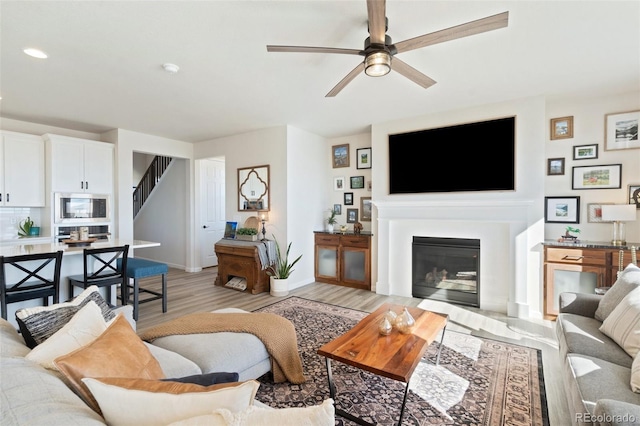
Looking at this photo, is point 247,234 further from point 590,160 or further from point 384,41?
point 590,160

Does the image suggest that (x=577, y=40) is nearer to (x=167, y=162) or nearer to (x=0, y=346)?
(x=0, y=346)

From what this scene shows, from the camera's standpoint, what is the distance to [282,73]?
291 cm

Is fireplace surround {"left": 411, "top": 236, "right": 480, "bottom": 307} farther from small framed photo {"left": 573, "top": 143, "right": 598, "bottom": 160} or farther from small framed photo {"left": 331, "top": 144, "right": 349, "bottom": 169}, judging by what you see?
small framed photo {"left": 331, "top": 144, "right": 349, "bottom": 169}

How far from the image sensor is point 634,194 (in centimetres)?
338

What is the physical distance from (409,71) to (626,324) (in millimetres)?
2209

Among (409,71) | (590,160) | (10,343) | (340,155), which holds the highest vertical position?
(409,71)

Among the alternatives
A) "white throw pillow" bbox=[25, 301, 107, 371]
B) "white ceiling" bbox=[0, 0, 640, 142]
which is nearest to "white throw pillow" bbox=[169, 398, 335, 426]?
"white throw pillow" bbox=[25, 301, 107, 371]

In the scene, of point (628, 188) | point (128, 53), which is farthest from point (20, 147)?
point (628, 188)

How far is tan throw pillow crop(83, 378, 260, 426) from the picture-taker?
778mm

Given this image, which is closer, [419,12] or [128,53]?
[419,12]

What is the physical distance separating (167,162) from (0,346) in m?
6.34

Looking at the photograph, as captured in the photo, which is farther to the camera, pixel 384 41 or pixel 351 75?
pixel 351 75

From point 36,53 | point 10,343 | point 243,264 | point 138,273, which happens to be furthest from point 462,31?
point 243,264

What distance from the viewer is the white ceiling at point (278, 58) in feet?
6.61
